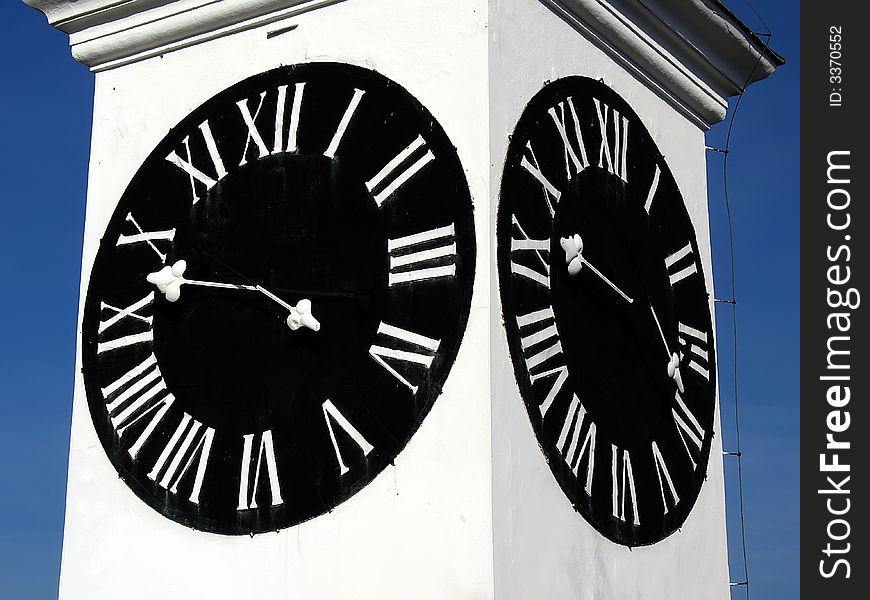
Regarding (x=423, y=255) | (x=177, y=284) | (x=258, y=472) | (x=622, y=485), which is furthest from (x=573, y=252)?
(x=177, y=284)

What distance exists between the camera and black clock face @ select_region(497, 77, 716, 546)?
6.04m

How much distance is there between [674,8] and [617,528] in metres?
2.42

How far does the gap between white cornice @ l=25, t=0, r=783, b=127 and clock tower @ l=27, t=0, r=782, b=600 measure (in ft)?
0.06

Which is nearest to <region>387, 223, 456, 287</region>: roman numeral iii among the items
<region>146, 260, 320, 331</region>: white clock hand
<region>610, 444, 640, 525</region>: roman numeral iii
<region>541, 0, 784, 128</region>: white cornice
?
<region>146, 260, 320, 331</region>: white clock hand

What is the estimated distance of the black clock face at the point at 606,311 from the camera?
238 inches

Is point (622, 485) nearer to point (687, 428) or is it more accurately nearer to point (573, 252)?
point (687, 428)

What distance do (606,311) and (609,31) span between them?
1.23 m

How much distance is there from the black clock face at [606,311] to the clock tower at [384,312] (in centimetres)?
2

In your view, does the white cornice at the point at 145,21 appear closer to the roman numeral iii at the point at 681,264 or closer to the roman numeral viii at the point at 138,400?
the roman numeral viii at the point at 138,400

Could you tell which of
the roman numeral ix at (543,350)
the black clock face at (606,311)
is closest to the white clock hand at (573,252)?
the black clock face at (606,311)

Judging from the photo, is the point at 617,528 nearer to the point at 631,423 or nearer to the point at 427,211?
the point at 631,423

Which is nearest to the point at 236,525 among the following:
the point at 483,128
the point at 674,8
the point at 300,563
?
the point at 300,563

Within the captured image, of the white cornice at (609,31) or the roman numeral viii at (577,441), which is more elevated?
the white cornice at (609,31)

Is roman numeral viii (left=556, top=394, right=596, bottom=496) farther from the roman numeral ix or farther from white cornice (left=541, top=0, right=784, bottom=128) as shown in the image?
white cornice (left=541, top=0, right=784, bottom=128)
